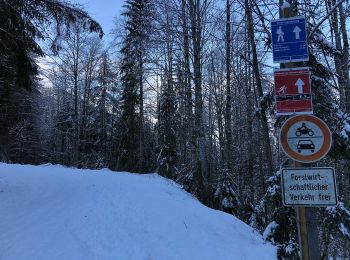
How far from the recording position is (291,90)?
16.9 ft

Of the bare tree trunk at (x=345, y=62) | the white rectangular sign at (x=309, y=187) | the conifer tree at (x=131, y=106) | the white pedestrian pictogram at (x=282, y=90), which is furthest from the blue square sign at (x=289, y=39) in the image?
the conifer tree at (x=131, y=106)

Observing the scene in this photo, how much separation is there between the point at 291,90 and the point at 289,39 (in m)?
0.74

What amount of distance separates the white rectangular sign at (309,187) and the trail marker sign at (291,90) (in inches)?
31.8

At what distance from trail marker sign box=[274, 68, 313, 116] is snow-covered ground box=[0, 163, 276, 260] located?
4.40 m

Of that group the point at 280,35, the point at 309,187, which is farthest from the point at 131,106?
the point at 309,187

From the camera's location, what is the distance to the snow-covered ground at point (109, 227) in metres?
7.67

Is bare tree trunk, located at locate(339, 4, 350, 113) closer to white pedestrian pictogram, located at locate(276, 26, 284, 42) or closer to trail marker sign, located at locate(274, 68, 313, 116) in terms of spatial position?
white pedestrian pictogram, located at locate(276, 26, 284, 42)

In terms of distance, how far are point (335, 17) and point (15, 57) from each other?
11024 mm

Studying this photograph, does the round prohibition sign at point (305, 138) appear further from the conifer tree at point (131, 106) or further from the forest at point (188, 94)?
the conifer tree at point (131, 106)

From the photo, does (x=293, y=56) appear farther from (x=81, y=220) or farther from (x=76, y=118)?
(x=76, y=118)

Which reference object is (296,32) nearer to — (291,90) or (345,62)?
(291,90)

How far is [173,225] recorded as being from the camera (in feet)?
33.7

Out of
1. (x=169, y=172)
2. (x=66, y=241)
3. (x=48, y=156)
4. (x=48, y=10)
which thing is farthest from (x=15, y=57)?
(x=48, y=156)

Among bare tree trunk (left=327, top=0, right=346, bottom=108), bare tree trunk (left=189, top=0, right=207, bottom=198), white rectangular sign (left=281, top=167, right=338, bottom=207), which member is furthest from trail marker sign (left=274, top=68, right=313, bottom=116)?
bare tree trunk (left=189, top=0, right=207, bottom=198)
